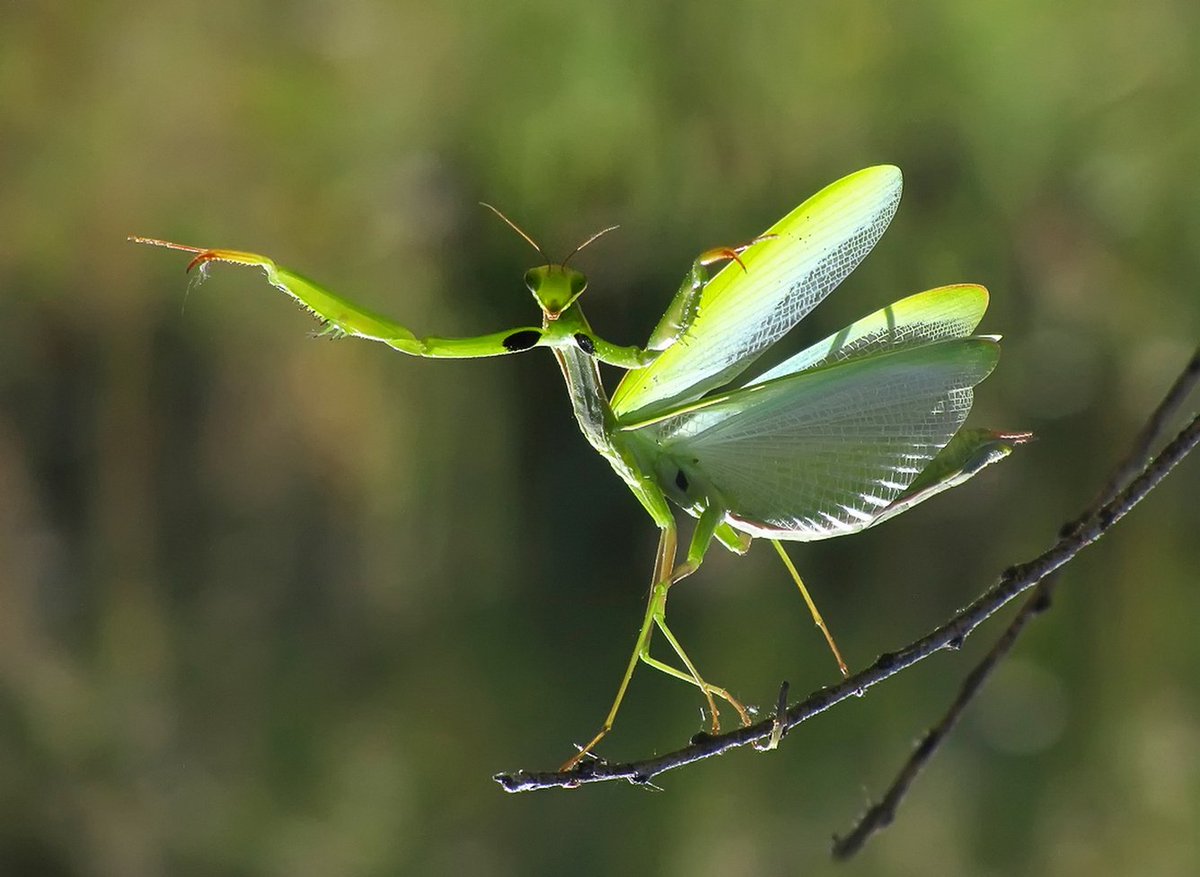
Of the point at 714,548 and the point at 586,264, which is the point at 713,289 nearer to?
the point at 586,264

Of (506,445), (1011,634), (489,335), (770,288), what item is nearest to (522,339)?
(489,335)

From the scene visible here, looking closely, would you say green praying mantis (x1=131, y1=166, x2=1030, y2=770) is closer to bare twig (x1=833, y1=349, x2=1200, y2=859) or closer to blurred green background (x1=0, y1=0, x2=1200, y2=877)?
bare twig (x1=833, y1=349, x2=1200, y2=859)

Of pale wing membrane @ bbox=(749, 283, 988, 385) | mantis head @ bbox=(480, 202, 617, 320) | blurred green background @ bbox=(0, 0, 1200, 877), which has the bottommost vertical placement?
blurred green background @ bbox=(0, 0, 1200, 877)

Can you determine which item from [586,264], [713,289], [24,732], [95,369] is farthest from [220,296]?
[713,289]

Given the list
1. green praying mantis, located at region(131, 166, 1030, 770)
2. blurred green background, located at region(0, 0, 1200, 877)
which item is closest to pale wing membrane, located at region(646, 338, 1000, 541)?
green praying mantis, located at region(131, 166, 1030, 770)

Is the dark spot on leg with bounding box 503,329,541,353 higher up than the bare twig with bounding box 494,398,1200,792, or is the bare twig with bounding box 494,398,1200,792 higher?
the dark spot on leg with bounding box 503,329,541,353

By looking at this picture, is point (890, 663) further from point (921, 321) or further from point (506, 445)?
point (506, 445)
